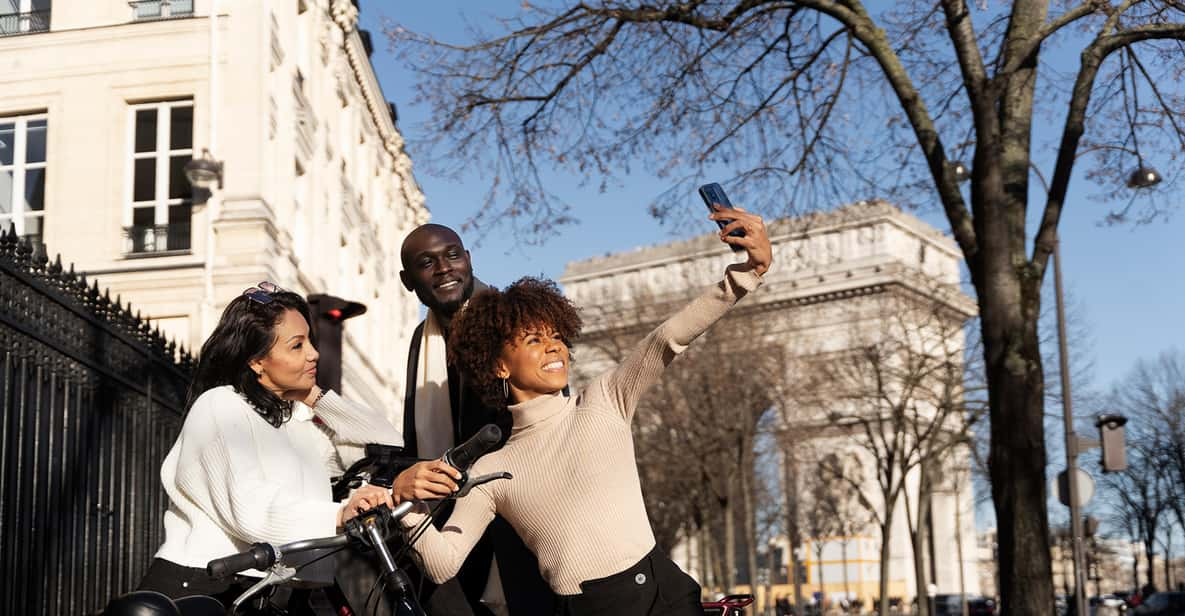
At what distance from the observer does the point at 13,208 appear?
23500 mm

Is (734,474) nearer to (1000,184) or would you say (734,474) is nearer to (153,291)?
(153,291)

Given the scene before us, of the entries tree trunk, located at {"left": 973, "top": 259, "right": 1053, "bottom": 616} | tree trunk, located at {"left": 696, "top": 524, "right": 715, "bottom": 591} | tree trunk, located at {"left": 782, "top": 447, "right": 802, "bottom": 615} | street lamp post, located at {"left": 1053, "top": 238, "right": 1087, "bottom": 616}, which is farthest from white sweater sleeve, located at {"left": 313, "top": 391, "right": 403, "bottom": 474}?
tree trunk, located at {"left": 696, "top": 524, "right": 715, "bottom": 591}

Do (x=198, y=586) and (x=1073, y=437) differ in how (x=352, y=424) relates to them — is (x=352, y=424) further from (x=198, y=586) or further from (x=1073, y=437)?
(x=1073, y=437)

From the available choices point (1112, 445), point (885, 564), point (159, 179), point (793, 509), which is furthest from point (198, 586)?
point (793, 509)

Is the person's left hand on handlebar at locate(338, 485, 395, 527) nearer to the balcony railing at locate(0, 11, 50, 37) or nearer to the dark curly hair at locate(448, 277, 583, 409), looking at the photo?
the dark curly hair at locate(448, 277, 583, 409)


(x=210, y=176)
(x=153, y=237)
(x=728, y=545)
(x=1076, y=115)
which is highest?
(x=210, y=176)

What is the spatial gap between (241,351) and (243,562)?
4.17 feet

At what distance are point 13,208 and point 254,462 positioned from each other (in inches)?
843

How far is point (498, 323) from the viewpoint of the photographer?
402cm

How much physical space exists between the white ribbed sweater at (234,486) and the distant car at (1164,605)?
44.4 metres

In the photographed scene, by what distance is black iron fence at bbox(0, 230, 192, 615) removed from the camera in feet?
26.0

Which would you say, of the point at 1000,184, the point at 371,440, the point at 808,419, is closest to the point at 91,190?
the point at 1000,184

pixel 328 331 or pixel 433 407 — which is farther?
pixel 328 331

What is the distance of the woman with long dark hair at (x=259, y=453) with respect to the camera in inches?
146
